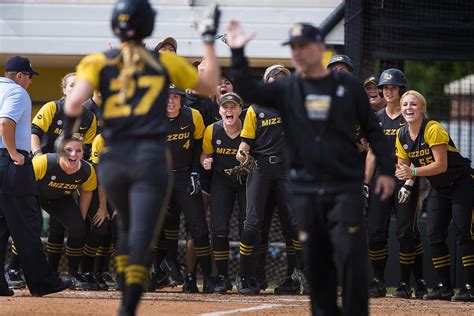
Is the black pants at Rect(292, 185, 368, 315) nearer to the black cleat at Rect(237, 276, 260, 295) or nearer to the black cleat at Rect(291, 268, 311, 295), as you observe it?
the black cleat at Rect(237, 276, 260, 295)

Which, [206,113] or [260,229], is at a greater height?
[206,113]

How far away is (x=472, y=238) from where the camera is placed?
36.0 feet

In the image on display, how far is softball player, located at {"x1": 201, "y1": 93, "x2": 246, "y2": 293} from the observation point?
1134cm

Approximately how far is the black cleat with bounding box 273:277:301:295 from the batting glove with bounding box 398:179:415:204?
149cm

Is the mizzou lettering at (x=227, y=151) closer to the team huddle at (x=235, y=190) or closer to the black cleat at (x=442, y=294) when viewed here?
the team huddle at (x=235, y=190)

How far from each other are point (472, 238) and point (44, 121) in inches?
184

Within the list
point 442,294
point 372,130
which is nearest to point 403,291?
point 442,294

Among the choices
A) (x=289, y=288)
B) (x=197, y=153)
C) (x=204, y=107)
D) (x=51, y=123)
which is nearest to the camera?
(x=51, y=123)

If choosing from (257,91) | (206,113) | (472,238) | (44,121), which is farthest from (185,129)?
(257,91)

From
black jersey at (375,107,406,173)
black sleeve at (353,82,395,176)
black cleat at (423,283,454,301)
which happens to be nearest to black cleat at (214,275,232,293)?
black cleat at (423,283,454,301)

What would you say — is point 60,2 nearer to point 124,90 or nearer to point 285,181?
point 285,181

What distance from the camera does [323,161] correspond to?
6.52 metres

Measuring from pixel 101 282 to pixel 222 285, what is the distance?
142cm

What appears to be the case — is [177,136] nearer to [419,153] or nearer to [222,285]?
[222,285]
